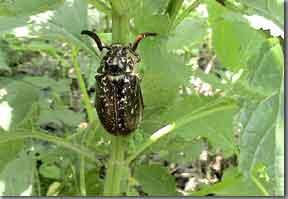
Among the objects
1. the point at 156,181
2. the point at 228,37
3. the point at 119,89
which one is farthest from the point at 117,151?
the point at 228,37

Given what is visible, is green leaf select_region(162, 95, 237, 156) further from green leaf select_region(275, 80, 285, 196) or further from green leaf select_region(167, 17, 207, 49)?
green leaf select_region(167, 17, 207, 49)

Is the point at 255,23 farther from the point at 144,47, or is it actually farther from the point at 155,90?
the point at 155,90

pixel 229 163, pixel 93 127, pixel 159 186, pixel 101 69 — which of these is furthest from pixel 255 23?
pixel 229 163

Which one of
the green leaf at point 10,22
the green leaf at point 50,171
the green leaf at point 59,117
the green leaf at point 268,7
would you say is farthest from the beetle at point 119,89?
the green leaf at point 50,171

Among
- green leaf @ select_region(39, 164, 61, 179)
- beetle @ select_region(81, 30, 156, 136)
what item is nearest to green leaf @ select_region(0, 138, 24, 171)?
beetle @ select_region(81, 30, 156, 136)

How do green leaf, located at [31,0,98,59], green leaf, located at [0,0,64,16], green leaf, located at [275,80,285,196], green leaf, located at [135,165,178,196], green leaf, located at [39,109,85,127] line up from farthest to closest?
green leaf, located at [39,109,85,127] → green leaf, located at [135,165,178,196] → green leaf, located at [31,0,98,59] → green leaf, located at [0,0,64,16] → green leaf, located at [275,80,285,196]

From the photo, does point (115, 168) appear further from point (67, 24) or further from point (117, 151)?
point (67, 24)

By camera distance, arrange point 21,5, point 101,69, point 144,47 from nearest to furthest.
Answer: point 21,5
point 144,47
point 101,69
